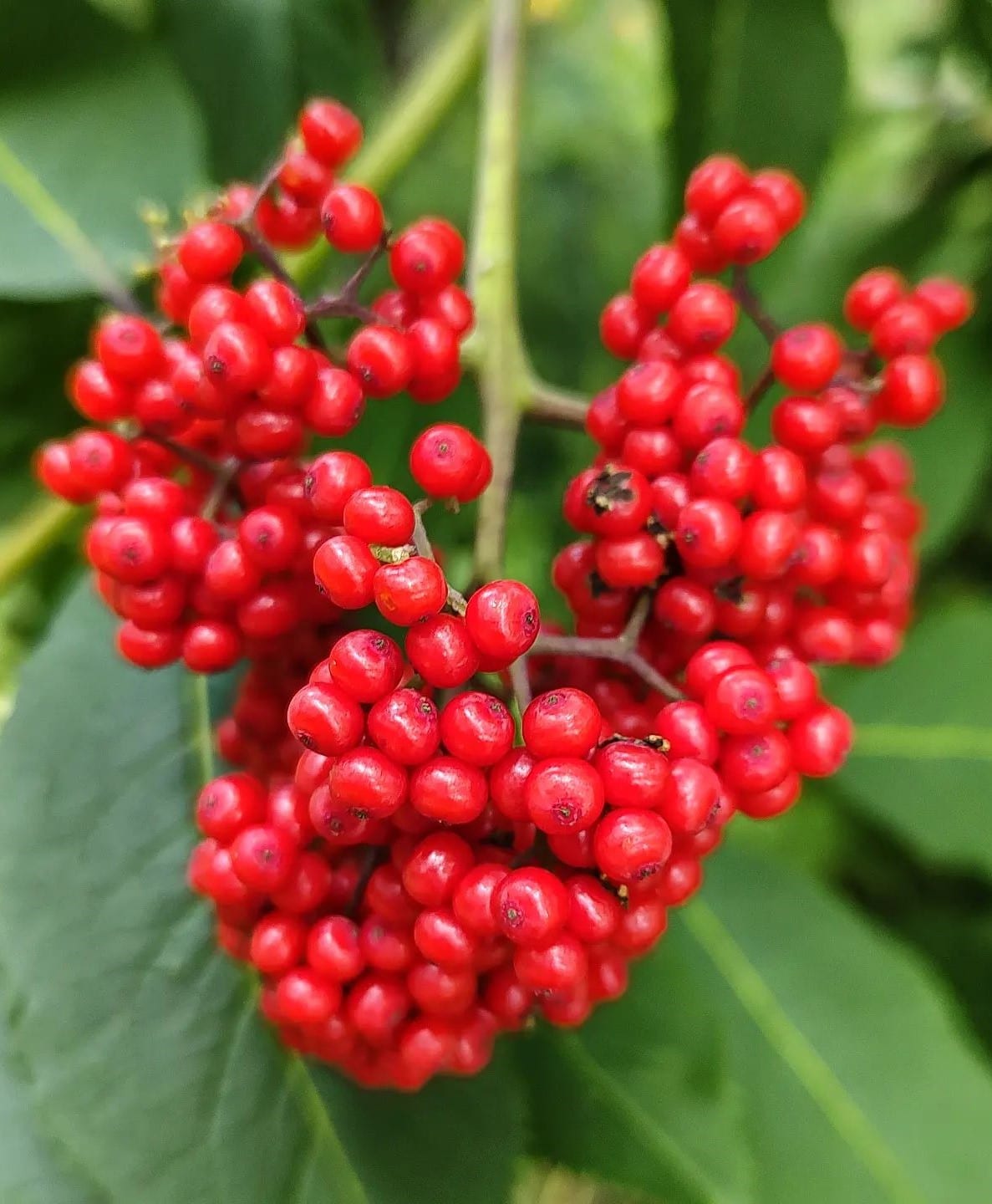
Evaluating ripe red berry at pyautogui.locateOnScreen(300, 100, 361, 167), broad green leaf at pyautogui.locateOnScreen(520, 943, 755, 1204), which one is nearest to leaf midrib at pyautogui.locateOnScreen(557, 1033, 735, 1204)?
broad green leaf at pyautogui.locateOnScreen(520, 943, 755, 1204)

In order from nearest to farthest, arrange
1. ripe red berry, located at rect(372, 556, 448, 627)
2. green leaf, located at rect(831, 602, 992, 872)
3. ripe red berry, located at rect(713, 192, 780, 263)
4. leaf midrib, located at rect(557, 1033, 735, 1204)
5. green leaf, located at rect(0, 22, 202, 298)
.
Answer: ripe red berry, located at rect(372, 556, 448, 627)
ripe red berry, located at rect(713, 192, 780, 263)
leaf midrib, located at rect(557, 1033, 735, 1204)
green leaf, located at rect(0, 22, 202, 298)
green leaf, located at rect(831, 602, 992, 872)

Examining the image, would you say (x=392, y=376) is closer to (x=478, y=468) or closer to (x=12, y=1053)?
(x=478, y=468)

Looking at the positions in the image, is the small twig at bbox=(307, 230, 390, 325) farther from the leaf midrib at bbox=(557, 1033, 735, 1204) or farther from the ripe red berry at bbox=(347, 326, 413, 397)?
the leaf midrib at bbox=(557, 1033, 735, 1204)

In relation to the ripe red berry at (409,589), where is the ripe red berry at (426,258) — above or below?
above


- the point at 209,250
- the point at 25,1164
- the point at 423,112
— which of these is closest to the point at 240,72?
the point at 423,112

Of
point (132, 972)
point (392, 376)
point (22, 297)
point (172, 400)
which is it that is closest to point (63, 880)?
point (132, 972)

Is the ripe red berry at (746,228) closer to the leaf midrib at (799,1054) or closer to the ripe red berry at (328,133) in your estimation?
the ripe red berry at (328,133)

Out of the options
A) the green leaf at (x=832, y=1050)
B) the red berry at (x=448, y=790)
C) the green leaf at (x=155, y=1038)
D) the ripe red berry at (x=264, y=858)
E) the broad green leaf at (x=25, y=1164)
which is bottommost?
the green leaf at (x=832, y=1050)

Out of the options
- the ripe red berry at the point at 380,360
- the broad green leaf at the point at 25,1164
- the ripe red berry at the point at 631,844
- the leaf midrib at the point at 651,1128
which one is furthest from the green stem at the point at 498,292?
the broad green leaf at the point at 25,1164
